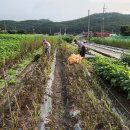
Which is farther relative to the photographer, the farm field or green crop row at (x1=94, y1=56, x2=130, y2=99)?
green crop row at (x1=94, y1=56, x2=130, y2=99)

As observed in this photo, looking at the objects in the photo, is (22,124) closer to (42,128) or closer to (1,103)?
(42,128)

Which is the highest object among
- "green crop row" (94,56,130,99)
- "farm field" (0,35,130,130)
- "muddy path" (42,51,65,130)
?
"green crop row" (94,56,130,99)

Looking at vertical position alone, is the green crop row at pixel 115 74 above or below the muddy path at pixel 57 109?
above

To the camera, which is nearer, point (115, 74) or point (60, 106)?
point (60, 106)

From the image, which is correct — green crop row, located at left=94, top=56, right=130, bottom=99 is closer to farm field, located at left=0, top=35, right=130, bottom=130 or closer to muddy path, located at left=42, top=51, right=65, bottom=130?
farm field, located at left=0, top=35, right=130, bottom=130

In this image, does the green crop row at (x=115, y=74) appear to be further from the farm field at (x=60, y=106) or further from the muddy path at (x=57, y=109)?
the muddy path at (x=57, y=109)

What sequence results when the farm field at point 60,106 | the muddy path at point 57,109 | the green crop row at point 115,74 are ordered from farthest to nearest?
the green crop row at point 115,74, the muddy path at point 57,109, the farm field at point 60,106

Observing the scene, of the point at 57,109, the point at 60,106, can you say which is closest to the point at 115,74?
the point at 60,106

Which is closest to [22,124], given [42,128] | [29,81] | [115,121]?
[42,128]

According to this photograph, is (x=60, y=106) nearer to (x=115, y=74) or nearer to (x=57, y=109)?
(x=57, y=109)

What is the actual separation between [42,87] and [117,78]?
6.32 feet

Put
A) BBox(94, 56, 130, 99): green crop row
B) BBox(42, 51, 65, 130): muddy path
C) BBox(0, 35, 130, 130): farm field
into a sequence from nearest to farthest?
BBox(0, 35, 130, 130): farm field → BBox(42, 51, 65, 130): muddy path → BBox(94, 56, 130, 99): green crop row

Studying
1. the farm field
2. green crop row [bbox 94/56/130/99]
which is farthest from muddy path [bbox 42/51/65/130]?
green crop row [bbox 94/56/130/99]

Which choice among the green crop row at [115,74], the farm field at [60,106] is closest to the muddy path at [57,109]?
the farm field at [60,106]
